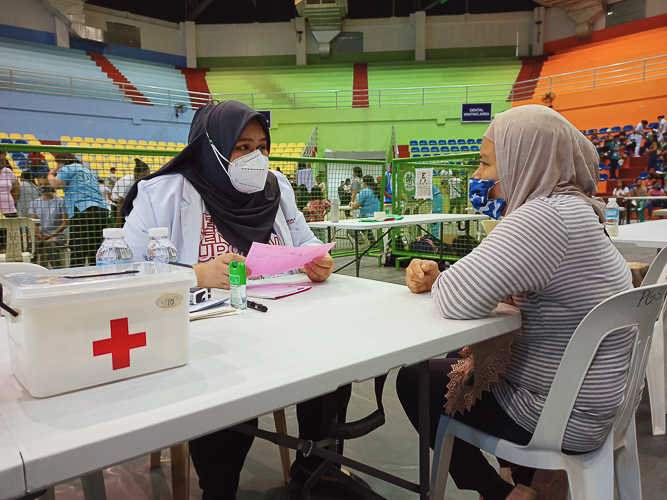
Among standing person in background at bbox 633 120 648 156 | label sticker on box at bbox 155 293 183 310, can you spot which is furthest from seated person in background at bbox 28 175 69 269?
standing person in background at bbox 633 120 648 156

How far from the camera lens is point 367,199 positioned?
200 inches

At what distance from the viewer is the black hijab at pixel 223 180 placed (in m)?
1.54

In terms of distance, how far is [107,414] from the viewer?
52cm

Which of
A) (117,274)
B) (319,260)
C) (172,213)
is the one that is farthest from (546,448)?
(172,213)

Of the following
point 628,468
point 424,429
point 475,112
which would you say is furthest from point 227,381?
point 475,112

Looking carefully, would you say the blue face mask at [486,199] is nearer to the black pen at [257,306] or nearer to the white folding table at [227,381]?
the white folding table at [227,381]

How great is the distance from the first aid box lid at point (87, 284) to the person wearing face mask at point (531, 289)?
1.86 feet

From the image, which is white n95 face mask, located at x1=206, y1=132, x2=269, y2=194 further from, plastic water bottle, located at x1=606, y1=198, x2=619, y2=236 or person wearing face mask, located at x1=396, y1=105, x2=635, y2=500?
plastic water bottle, located at x1=606, y1=198, x2=619, y2=236

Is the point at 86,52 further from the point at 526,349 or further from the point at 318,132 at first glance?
the point at 526,349

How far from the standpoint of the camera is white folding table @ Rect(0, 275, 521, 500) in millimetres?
468

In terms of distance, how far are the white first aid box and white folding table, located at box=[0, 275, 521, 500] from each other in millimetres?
26

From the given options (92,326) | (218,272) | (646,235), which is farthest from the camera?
(646,235)

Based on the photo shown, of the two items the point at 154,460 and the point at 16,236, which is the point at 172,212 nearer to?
the point at 154,460

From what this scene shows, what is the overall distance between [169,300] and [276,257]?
0.53 m
